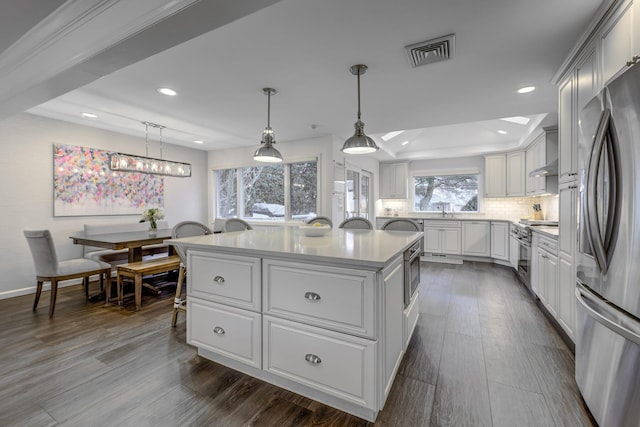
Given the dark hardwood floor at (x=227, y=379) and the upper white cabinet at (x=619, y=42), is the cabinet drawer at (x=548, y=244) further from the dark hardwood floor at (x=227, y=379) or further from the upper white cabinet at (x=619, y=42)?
the upper white cabinet at (x=619, y=42)

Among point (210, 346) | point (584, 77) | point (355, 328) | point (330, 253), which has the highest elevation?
point (584, 77)

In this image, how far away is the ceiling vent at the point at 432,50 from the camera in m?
2.00

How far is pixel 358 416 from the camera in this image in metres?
1.50

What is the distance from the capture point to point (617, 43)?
1.54 m

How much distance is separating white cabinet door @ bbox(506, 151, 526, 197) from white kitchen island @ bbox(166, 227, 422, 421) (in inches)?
182

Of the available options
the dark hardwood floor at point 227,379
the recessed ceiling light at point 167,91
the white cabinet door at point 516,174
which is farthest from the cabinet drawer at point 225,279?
the white cabinet door at point 516,174

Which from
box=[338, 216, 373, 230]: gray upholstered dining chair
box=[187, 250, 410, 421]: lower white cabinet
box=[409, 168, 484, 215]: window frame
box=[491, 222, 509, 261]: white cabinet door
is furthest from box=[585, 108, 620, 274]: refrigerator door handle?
box=[409, 168, 484, 215]: window frame

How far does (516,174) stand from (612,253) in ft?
15.8

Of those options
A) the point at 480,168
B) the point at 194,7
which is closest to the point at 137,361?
the point at 194,7

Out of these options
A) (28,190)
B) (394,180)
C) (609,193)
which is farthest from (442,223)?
(28,190)

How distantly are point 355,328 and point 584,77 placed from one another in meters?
2.38

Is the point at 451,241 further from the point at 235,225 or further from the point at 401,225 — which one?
the point at 235,225

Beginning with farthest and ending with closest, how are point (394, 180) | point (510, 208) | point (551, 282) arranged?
point (394, 180) < point (510, 208) < point (551, 282)

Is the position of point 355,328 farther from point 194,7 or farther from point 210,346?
point 194,7
